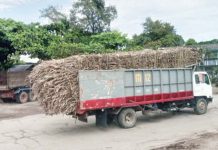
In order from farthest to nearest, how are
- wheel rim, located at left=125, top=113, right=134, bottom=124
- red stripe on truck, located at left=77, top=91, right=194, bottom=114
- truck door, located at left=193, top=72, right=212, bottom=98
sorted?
truck door, located at left=193, top=72, right=212, bottom=98 → wheel rim, located at left=125, top=113, right=134, bottom=124 → red stripe on truck, located at left=77, top=91, right=194, bottom=114

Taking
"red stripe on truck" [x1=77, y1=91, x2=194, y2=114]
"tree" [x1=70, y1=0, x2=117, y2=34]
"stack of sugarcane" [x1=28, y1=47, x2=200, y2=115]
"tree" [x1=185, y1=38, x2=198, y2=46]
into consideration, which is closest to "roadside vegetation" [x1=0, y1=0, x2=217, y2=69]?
"tree" [x1=70, y1=0, x2=117, y2=34]

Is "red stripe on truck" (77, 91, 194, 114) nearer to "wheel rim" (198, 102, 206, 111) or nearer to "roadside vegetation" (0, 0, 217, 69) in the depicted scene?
"wheel rim" (198, 102, 206, 111)

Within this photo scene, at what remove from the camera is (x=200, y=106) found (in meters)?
18.0

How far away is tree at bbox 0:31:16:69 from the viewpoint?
97.4ft

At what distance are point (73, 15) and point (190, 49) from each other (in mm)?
21255

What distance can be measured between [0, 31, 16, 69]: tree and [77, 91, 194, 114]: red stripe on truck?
54.5 feet

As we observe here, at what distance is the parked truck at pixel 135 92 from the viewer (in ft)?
46.1

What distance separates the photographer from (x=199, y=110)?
706 inches

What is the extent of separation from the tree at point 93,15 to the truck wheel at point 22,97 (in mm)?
12713

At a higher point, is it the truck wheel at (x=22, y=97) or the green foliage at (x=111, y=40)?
the green foliage at (x=111, y=40)

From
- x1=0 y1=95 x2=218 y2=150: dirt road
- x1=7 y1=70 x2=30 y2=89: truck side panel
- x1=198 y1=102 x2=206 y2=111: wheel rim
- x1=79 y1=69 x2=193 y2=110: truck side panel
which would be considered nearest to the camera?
x1=0 y1=95 x2=218 y2=150: dirt road

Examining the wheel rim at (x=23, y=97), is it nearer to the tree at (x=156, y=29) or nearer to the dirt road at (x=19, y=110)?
the dirt road at (x=19, y=110)

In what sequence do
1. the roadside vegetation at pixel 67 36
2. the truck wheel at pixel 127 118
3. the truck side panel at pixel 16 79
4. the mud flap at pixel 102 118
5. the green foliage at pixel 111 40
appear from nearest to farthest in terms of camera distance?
the mud flap at pixel 102 118, the truck wheel at pixel 127 118, the truck side panel at pixel 16 79, the roadside vegetation at pixel 67 36, the green foliage at pixel 111 40

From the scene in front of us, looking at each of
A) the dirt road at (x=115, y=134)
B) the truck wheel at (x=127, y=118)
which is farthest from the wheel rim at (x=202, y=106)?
the truck wheel at (x=127, y=118)
